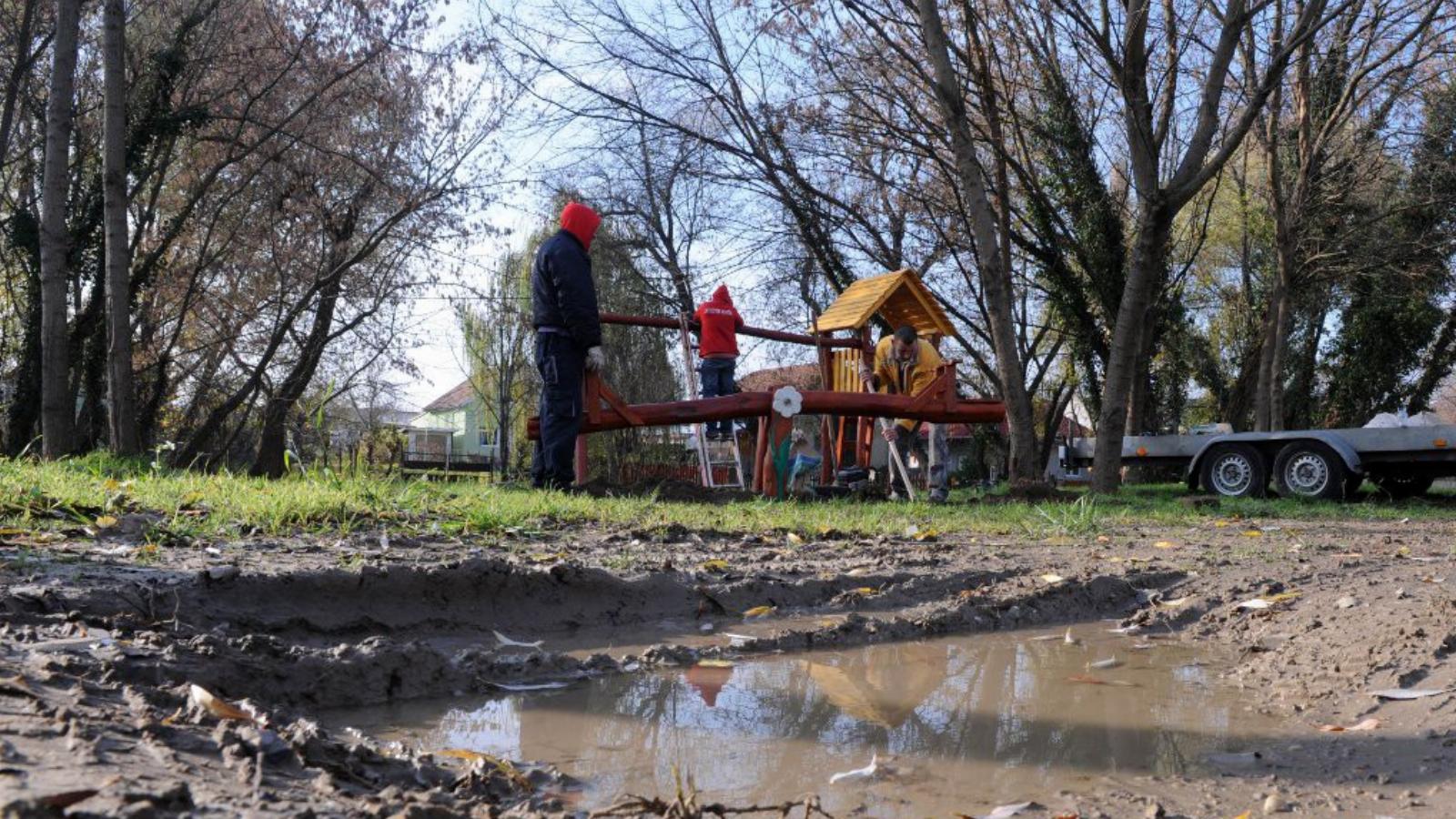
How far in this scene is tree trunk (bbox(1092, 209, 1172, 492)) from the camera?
11.0 metres

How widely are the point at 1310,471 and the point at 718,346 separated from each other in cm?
721

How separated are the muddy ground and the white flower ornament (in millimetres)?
2816

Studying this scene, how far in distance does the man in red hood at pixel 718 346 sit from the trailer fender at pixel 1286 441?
20.2 ft

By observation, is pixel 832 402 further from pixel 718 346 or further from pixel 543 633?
pixel 543 633

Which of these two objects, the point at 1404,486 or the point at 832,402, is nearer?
the point at 832,402

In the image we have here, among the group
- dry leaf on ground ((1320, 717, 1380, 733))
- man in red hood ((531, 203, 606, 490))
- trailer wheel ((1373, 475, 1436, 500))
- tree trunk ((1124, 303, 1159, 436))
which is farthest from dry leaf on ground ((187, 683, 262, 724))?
tree trunk ((1124, 303, 1159, 436))

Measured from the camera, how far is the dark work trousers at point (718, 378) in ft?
38.7

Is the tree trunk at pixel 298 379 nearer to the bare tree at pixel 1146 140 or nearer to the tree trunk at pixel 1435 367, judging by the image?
the bare tree at pixel 1146 140

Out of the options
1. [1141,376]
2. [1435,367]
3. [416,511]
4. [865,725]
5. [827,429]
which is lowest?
[865,725]

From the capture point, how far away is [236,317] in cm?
1916

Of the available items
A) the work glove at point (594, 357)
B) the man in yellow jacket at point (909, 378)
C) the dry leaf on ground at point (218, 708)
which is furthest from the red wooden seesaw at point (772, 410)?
the dry leaf on ground at point (218, 708)

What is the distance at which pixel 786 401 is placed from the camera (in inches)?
356

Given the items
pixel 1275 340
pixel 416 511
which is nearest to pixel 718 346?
pixel 416 511

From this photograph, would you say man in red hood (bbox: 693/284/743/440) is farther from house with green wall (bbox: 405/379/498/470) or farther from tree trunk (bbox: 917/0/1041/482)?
house with green wall (bbox: 405/379/498/470)
